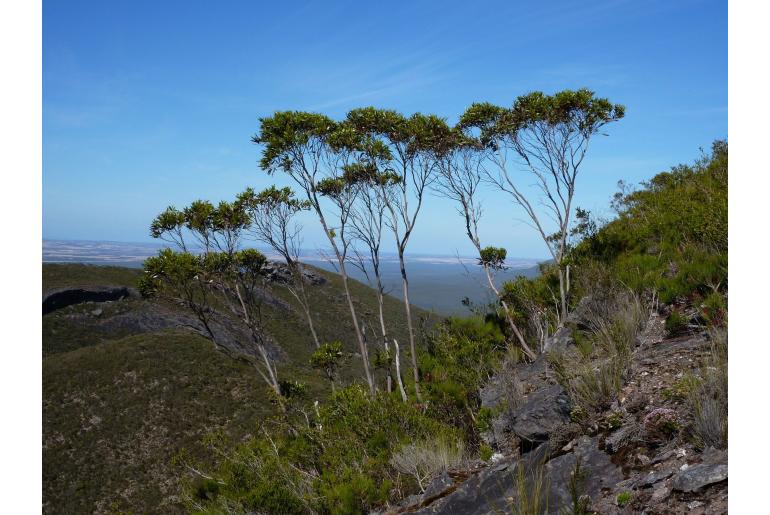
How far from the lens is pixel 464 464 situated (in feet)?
20.7

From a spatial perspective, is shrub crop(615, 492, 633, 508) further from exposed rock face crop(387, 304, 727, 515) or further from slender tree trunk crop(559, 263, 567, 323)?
slender tree trunk crop(559, 263, 567, 323)

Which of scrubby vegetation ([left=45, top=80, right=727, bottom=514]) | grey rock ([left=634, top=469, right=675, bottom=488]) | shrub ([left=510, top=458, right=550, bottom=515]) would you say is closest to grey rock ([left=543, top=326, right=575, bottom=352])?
scrubby vegetation ([left=45, top=80, right=727, bottom=514])

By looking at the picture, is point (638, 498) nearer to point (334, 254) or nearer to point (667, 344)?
point (667, 344)

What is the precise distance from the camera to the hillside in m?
32.5

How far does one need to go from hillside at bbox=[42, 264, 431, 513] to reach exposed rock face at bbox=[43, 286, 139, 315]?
725mm

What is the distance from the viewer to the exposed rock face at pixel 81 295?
57312mm

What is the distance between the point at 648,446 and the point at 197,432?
3972 centimetres

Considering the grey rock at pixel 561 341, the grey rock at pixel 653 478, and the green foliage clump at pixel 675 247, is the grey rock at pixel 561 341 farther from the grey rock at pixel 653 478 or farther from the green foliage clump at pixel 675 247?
the grey rock at pixel 653 478

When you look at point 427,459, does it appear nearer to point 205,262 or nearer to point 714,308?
point 714,308

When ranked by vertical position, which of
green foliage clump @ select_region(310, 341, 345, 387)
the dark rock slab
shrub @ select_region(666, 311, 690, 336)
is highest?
shrub @ select_region(666, 311, 690, 336)

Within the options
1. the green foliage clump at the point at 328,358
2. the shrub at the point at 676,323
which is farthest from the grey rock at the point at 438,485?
the green foliage clump at the point at 328,358

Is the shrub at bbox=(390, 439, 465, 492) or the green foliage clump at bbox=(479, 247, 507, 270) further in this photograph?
the green foliage clump at bbox=(479, 247, 507, 270)

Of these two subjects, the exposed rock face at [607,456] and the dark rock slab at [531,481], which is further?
the dark rock slab at [531,481]

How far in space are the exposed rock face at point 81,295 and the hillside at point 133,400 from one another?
2.38 ft
